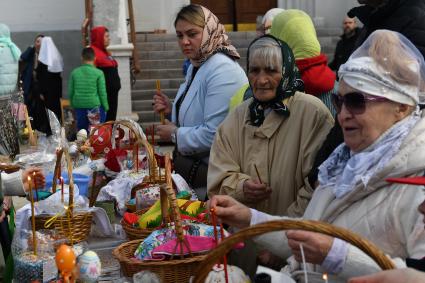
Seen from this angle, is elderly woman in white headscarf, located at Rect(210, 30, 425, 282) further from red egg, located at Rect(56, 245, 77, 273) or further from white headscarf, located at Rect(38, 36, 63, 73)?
white headscarf, located at Rect(38, 36, 63, 73)

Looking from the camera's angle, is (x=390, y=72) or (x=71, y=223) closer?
(x=390, y=72)

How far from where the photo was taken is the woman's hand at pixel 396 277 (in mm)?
2037

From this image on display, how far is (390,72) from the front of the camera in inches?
108

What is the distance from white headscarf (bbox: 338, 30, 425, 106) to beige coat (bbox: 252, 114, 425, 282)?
0.11 m

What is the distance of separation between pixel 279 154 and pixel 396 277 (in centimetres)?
166

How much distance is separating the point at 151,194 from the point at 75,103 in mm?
7574

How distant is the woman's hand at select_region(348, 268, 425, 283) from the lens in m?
2.04

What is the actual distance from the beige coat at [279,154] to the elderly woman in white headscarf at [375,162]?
696 millimetres

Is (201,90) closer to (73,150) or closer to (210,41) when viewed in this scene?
(210,41)

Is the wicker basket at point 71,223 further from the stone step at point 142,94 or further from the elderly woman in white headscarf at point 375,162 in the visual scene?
the stone step at point 142,94

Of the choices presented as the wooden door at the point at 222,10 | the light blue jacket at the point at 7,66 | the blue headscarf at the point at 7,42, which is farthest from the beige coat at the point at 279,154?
the wooden door at the point at 222,10

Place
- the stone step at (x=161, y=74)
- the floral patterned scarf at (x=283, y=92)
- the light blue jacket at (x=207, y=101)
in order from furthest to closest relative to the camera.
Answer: the stone step at (x=161, y=74) < the light blue jacket at (x=207, y=101) < the floral patterned scarf at (x=283, y=92)

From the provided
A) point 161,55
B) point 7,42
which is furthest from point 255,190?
point 161,55

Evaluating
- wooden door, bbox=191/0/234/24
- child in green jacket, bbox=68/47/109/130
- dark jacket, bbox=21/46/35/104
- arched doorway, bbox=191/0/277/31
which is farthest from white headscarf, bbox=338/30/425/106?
wooden door, bbox=191/0/234/24
